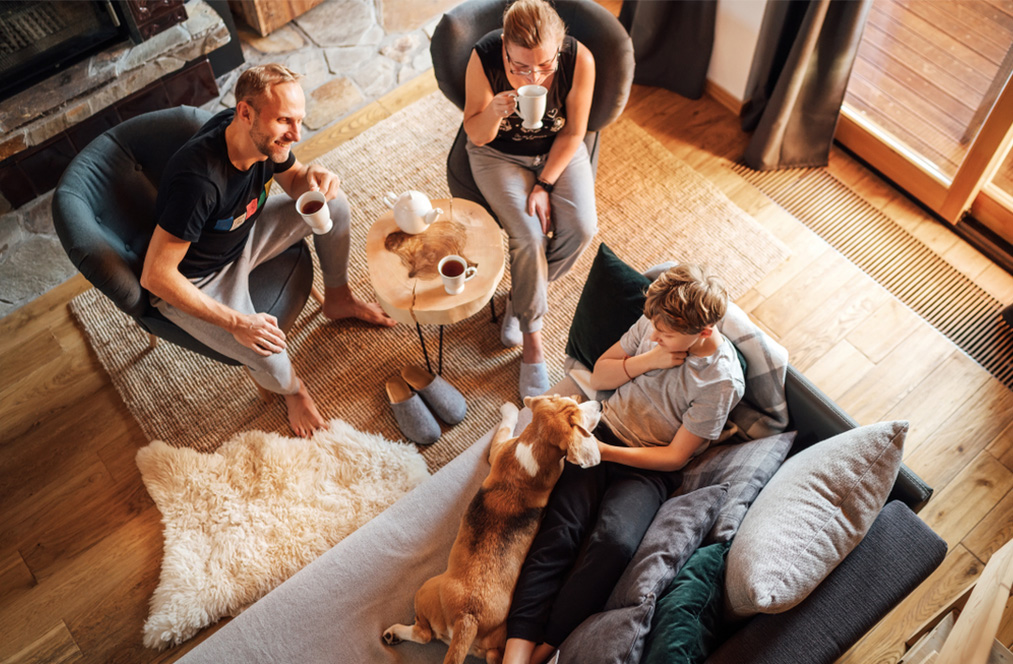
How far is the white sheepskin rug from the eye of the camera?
2.10 m

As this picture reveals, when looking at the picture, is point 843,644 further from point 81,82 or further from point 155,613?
point 81,82

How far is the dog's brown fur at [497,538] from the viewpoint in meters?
1.61

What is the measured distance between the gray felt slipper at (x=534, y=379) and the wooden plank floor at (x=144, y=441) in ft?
2.72

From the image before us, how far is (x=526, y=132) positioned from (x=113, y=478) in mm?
1737

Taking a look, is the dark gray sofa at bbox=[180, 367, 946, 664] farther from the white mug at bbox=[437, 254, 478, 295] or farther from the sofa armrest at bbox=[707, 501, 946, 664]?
the white mug at bbox=[437, 254, 478, 295]

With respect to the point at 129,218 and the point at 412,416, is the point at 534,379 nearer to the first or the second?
the point at 412,416

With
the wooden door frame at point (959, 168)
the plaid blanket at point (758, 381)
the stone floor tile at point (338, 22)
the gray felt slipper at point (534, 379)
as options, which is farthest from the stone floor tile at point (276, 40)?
the plaid blanket at point (758, 381)

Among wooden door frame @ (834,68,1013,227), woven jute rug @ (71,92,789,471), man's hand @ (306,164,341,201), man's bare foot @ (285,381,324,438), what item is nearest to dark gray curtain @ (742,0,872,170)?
→ wooden door frame @ (834,68,1013,227)

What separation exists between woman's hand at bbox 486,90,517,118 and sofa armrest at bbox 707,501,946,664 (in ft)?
4.71

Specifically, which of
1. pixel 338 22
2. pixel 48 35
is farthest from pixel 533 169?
pixel 48 35

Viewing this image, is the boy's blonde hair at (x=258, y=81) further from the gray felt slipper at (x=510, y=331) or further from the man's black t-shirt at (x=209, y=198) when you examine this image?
the gray felt slipper at (x=510, y=331)

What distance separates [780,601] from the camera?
4.47 ft

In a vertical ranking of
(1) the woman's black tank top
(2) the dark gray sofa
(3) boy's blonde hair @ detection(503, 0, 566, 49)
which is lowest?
(2) the dark gray sofa

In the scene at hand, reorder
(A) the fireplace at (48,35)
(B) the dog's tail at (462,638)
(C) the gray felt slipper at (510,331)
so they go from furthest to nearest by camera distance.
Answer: (A) the fireplace at (48,35) < (C) the gray felt slipper at (510,331) < (B) the dog's tail at (462,638)
